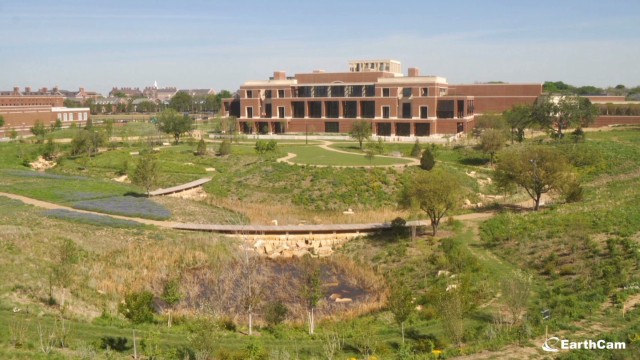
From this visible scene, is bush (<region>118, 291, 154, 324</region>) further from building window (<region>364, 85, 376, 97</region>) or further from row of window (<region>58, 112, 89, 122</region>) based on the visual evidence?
row of window (<region>58, 112, 89, 122</region>)

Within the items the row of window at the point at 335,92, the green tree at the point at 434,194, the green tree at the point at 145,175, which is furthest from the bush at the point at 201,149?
the green tree at the point at 434,194

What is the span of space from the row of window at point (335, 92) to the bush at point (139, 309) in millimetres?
67285

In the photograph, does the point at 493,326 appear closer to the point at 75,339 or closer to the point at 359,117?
the point at 75,339

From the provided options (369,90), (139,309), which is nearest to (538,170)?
(139,309)

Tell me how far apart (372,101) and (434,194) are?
5459 centimetres

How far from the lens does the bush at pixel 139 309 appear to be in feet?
72.5

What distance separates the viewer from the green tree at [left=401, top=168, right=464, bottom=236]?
3544 centimetres

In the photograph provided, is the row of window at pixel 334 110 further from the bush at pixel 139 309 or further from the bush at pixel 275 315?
the bush at pixel 139 309

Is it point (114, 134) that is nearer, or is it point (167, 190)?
point (167, 190)

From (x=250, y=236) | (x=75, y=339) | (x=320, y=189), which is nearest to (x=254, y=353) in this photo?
(x=75, y=339)

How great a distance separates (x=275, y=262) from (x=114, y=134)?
2653 inches

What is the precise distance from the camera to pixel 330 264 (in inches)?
1375

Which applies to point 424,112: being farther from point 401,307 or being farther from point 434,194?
point 401,307

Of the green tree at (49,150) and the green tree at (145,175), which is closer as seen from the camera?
the green tree at (145,175)
